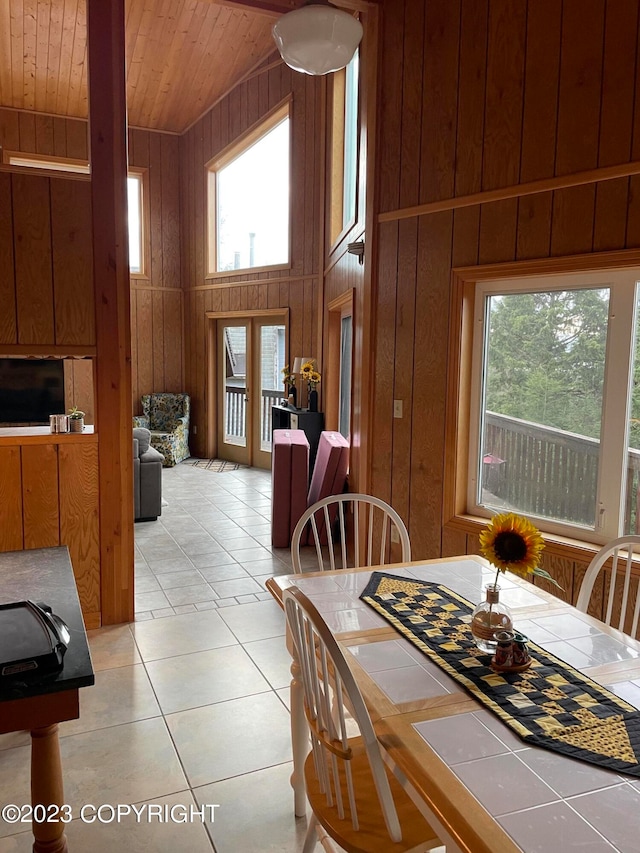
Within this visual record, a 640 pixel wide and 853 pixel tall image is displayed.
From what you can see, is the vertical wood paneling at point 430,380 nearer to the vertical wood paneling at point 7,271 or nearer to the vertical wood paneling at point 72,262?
the vertical wood paneling at point 72,262

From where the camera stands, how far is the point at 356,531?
8.86ft

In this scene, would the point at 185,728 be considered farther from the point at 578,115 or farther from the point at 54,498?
the point at 578,115

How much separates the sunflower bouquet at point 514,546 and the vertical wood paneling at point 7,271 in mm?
2642

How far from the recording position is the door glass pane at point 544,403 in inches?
116

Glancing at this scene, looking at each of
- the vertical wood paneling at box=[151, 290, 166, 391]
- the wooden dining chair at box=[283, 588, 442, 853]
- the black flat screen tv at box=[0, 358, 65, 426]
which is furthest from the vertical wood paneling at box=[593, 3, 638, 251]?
the vertical wood paneling at box=[151, 290, 166, 391]

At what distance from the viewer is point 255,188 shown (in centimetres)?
789

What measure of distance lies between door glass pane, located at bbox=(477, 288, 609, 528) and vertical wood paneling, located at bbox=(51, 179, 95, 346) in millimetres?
2077

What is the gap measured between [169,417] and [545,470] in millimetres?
6410

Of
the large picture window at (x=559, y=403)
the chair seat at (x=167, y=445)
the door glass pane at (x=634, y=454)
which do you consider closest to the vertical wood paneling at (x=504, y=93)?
the large picture window at (x=559, y=403)

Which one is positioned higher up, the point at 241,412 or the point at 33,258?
the point at 33,258

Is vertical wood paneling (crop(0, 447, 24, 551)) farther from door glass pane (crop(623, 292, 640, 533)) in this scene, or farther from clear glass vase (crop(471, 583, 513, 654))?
door glass pane (crop(623, 292, 640, 533))

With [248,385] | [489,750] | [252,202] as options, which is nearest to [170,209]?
[252,202]

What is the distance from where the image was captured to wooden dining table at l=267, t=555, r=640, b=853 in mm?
1033

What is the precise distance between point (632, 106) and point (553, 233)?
0.57 meters
